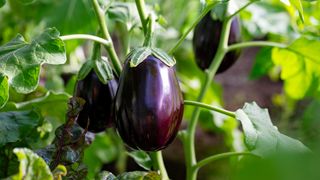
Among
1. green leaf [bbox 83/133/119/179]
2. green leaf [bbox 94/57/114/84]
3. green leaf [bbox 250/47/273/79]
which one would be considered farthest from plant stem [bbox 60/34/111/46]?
green leaf [bbox 250/47/273/79]

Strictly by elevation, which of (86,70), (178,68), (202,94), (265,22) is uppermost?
(86,70)

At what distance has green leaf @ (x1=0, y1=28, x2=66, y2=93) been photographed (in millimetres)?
584

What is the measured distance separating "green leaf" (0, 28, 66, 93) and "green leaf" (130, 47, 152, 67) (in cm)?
8

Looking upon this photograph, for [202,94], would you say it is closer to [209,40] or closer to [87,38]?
[209,40]

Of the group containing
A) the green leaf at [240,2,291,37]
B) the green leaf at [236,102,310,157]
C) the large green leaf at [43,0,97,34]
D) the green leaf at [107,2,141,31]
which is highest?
the green leaf at [107,2,141,31]

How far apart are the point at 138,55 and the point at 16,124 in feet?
0.73

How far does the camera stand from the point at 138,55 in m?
0.60

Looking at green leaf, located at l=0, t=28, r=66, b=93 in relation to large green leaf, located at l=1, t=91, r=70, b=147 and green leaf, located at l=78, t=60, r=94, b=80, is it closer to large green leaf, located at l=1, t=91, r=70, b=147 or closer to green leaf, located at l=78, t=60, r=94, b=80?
green leaf, located at l=78, t=60, r=94, b=80

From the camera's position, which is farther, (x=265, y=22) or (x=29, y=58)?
(x=265, y=22)

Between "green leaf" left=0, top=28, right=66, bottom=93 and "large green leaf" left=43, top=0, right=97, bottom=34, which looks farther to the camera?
"large green leaf" left=43, top=0, right=97, bottom=34

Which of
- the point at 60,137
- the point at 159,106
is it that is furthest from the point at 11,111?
the point at 159,106

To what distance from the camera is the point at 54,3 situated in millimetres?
1402

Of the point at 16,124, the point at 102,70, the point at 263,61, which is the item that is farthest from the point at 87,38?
the point at 263,61

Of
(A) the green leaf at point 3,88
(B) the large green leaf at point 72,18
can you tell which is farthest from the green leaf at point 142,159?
(B) the large green leaf at point 72,18
